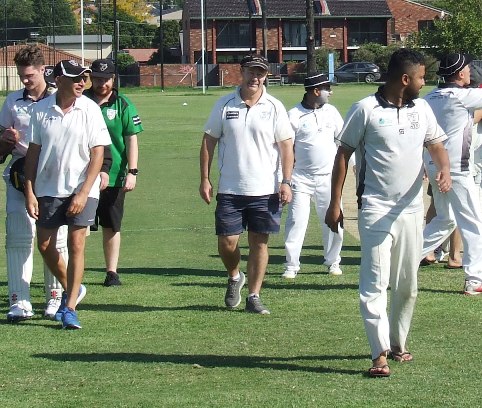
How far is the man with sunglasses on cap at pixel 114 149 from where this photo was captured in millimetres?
10438

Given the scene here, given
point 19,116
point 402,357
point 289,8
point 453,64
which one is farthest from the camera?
point 289,8

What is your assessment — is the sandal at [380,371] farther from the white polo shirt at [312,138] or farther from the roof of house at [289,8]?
the roof of house at [289,8]

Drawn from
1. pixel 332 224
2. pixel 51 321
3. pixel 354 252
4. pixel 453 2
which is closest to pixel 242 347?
pixel 332 224

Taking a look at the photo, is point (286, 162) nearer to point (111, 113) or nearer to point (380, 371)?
point (111, 113)

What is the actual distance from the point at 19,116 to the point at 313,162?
12.3 feet

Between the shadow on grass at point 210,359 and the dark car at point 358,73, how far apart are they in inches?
2811

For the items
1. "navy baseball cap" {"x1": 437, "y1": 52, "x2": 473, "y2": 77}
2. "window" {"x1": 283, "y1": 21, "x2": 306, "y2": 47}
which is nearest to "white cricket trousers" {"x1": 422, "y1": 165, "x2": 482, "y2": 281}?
"navy baseball cap" {"x1": 437, "y1": 52, "x2": 473, "y2": 77}

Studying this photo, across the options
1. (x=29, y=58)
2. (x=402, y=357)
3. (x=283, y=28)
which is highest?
(x=283, y=28)

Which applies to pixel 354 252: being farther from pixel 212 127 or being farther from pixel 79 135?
pixel 79 135

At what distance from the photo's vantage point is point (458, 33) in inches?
3140

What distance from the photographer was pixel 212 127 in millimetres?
9188

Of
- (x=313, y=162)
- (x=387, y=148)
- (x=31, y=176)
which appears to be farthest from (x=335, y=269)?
(x=387, y=148)

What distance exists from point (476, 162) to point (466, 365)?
4774 millimetres

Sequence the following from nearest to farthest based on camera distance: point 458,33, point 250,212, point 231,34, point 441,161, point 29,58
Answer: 1. point 441,161
2. point 29,58
3. point 250,212
4. point 458,33
5. point 231,34
